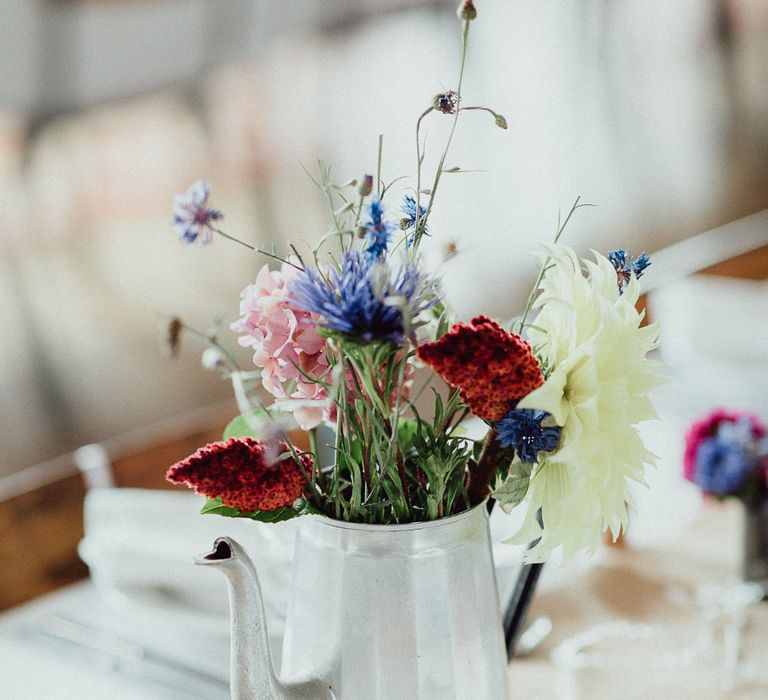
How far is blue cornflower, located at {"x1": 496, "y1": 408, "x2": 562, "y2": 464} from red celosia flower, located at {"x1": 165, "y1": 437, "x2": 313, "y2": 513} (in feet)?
0.38

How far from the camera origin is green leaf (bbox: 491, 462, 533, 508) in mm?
559

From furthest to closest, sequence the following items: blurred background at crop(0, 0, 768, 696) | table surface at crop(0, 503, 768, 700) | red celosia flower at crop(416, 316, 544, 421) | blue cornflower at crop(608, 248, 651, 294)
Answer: blurred background at crop(0, 0, 768, 696), table surface at crop(0, 503, 768, 700), blue cornflower at crop(608, 248, 651, 294), red celosia flower at crop(416, 316, 544, 421)

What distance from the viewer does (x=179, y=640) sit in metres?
0.95

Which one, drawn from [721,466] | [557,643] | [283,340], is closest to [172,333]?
[283,340]

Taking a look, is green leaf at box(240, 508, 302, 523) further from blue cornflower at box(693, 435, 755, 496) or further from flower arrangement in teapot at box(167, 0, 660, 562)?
blue cornflower at box(693, 435, 755, 496)

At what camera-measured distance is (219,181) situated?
5.89ft

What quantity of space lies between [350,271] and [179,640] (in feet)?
1.83

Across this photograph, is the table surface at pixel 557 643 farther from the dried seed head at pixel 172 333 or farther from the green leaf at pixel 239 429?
the dried seed head at pixel 172 333

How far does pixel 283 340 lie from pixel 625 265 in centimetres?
20

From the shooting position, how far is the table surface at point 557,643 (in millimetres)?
892

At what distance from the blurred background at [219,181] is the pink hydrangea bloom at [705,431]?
1.27ft

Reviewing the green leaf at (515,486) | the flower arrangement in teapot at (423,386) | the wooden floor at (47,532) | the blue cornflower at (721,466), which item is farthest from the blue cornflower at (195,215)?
the wooden floor at (47,532)

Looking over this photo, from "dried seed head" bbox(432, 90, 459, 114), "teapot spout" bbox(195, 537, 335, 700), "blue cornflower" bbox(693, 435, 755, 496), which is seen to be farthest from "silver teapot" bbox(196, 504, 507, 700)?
"blue cornflower" bbox(693, 435, 755, 496)

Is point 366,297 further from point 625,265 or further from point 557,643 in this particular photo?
point 557,643
